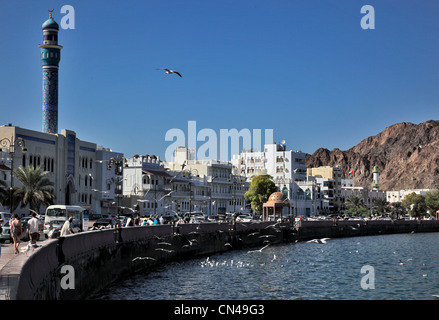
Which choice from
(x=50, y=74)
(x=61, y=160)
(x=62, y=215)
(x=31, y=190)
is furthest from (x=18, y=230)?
(x=50, y=74)

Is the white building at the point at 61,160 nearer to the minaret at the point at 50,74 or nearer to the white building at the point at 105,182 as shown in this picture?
the white building at the point at 105,182

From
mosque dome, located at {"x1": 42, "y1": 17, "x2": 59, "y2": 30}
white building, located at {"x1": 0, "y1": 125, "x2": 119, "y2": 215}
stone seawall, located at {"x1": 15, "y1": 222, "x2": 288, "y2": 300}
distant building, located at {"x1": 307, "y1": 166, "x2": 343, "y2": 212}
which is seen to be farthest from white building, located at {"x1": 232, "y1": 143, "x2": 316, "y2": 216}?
stone seawall, located at {"x1": 15, "y1": 222, "x2": 288, "y2": 300}

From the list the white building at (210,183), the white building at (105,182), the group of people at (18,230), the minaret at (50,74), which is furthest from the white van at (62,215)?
the white building at (210,183)

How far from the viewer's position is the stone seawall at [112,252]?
2284cm

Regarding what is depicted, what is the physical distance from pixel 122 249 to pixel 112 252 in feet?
7.54

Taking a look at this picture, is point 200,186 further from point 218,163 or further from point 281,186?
point 281,186

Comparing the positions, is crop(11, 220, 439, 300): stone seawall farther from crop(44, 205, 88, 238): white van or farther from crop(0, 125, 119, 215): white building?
crop(0, 125, 119, 215): white building

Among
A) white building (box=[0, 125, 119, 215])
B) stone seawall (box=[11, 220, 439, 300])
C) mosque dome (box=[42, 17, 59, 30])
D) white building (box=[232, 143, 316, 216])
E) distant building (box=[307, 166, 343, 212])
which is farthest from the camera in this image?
distant building (box=[307, 166, 343, 212])

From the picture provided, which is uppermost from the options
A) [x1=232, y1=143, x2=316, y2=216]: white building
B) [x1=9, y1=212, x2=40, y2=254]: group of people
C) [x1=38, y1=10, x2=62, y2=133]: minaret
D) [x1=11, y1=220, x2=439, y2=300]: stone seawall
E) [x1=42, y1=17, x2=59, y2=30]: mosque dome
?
[x1=42, y1=17, x2=59, y2=30]: mosque dome

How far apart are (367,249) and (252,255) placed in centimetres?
1804

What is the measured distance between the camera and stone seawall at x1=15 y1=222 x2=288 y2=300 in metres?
22.8

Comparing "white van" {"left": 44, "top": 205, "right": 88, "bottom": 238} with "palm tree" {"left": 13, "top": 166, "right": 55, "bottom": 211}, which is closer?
"white van" {"left": 44, "top": 205, "right": 88, "bottom": 238}

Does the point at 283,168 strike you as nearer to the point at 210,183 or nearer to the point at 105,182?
the point at 210,183

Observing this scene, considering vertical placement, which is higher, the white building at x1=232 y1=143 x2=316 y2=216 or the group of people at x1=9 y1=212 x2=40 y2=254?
the white building at x1=232 y1=143 x2=316 y2=216
